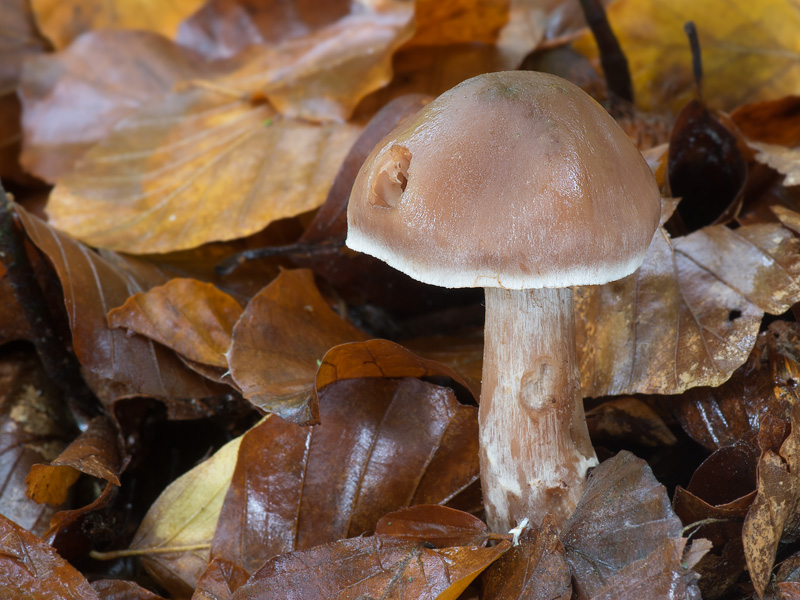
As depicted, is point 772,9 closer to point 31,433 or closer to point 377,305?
point 377,305

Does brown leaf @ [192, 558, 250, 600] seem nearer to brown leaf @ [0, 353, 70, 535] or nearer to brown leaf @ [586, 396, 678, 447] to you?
brown leaf @ [0, 353, 70, 535]

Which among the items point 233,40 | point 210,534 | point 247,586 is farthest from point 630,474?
point 233,40

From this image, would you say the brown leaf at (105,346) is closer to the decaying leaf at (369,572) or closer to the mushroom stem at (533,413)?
the decaying leaf at (369,572)

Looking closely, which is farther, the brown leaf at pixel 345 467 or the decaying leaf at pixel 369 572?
the brown leaf at pixel 345 467

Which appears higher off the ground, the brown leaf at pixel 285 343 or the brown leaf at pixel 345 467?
the brown leaf at pixel 285 343

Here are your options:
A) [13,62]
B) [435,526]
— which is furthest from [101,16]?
[435,526]

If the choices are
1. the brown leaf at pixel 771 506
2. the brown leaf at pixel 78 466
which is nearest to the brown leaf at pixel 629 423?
the brown leaf at pixel 771 506

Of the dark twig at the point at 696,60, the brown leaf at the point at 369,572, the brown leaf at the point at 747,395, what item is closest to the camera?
the brown leaf at the point at 369,572
